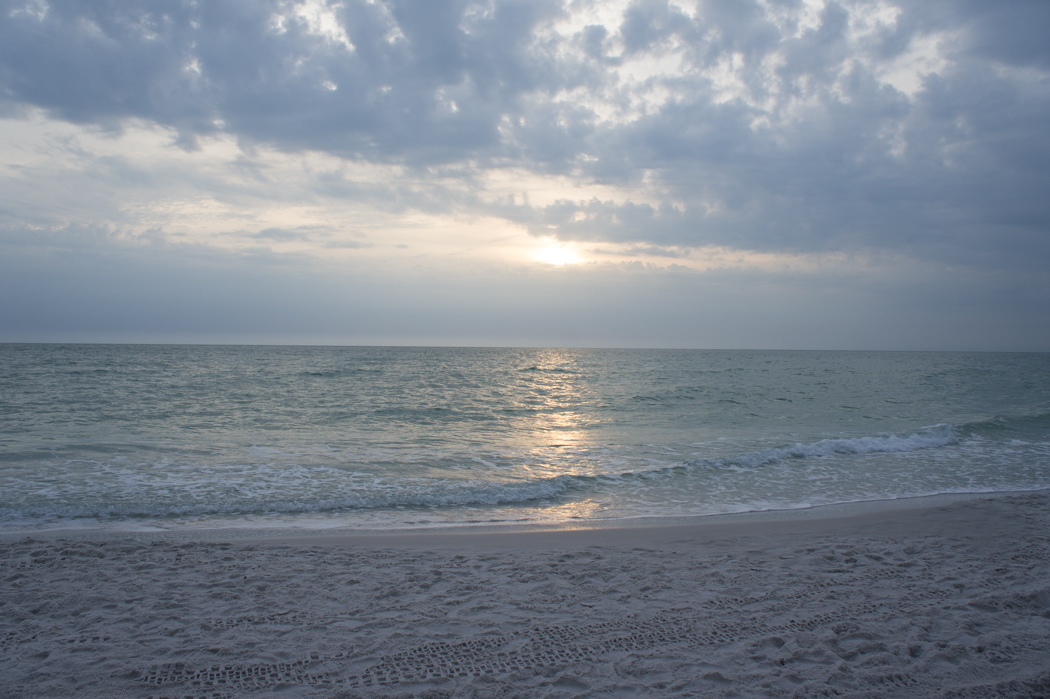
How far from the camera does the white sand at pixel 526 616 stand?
3.72 meters

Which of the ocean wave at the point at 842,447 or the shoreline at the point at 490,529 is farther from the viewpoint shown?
the ocean wave at the point at 842,447

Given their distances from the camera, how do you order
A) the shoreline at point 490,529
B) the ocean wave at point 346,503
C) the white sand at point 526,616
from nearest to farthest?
the white sand at point 526,616, the shoreline at point 490,529, the ocean wave at point 346,503

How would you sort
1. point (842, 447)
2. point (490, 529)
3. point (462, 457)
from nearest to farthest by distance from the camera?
point (490, 529) → point (462, 457) → point (842, 447)

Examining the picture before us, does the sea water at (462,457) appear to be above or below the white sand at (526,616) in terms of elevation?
below

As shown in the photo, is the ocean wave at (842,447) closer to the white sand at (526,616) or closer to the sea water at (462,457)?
the sea water at (462,457)

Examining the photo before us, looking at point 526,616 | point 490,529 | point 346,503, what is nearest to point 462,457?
point 346,503

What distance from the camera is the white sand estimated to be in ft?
12.2

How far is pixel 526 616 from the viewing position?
4.70m

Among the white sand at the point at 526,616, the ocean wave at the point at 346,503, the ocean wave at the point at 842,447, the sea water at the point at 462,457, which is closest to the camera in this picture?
the white sand at the point at 526,616

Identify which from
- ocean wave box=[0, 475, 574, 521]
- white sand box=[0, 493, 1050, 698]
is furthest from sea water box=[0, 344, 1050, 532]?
white sand box=[0, 493, 1050, 698]

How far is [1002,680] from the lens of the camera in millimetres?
3711

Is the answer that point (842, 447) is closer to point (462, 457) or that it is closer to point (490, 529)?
point (462, 457)

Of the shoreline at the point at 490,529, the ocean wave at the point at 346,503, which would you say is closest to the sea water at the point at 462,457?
the ocean wave at the point at 346,503

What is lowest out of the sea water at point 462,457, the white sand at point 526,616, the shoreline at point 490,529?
the sea water at point 462,457
